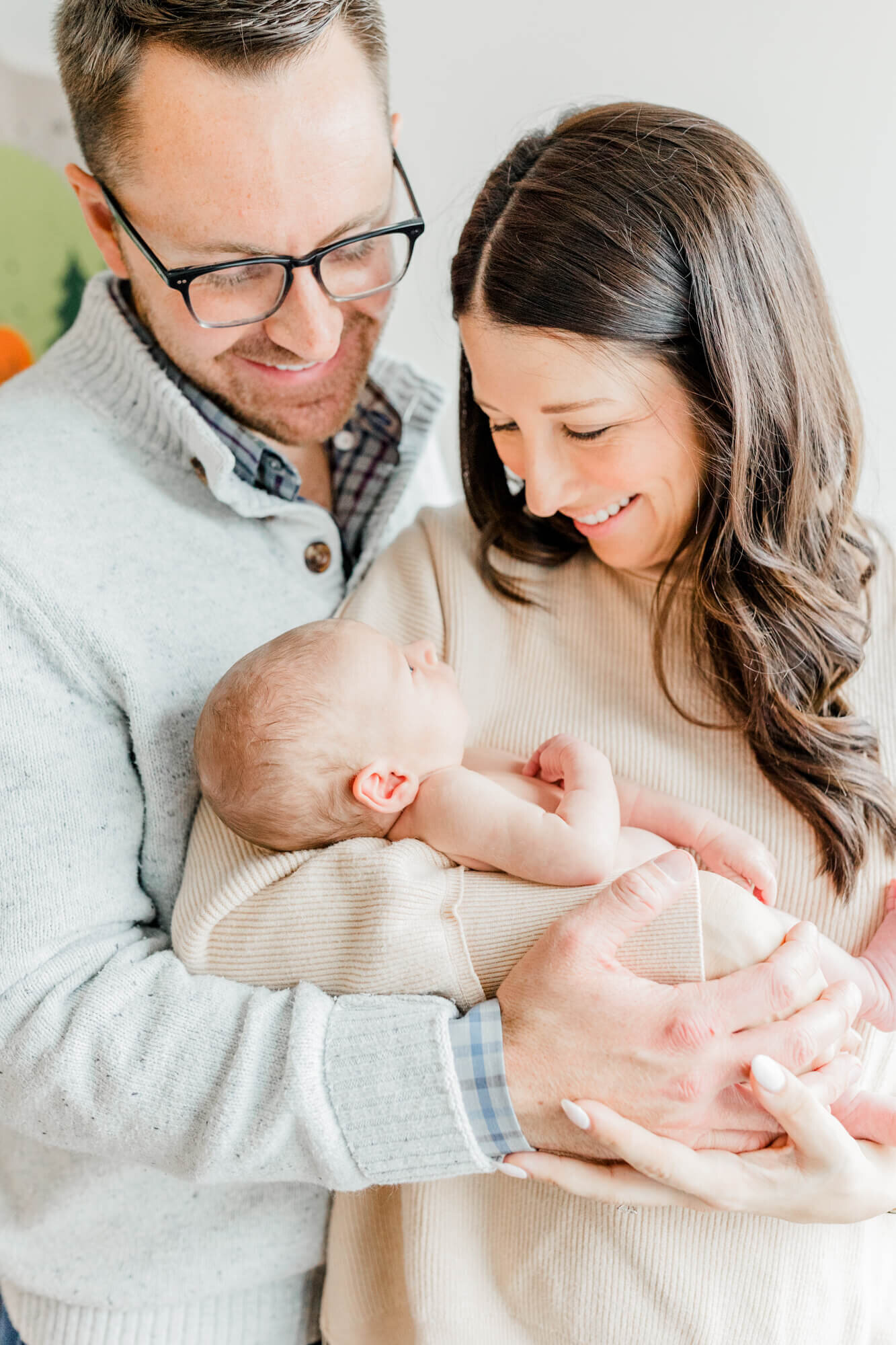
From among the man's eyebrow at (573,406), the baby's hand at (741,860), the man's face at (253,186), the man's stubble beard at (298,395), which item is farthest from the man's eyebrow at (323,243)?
the baby's hand at (741,860)

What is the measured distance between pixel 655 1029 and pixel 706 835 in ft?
1.11

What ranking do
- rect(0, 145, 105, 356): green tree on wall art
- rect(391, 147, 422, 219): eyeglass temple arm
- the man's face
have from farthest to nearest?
rect(0, 145, 105, 356): green tree on wall art → rect(391, 147, 422, 219): eyeglass temple arm → the man's face

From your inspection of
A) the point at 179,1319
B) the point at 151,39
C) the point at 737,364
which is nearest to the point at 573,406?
the point at 737,364

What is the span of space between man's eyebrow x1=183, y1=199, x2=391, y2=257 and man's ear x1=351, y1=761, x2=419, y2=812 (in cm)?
79

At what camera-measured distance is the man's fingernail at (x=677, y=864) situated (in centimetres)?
125

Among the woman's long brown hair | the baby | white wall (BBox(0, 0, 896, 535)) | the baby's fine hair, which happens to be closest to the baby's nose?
the baby

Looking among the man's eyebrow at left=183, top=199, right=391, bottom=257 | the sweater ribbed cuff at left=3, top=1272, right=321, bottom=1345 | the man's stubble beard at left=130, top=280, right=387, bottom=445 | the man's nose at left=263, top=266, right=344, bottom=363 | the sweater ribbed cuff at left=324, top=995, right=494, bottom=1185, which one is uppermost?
the man's eyebrow at left=183, top=199, right=391, bottom=257

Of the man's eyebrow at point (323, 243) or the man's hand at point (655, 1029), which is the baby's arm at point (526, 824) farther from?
the man's eyebrow at point (323, 243)

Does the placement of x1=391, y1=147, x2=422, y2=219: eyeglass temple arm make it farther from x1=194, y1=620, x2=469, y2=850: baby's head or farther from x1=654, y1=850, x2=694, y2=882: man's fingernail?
x1=654, y1=850, x2=694, y2=882: man's fingernail

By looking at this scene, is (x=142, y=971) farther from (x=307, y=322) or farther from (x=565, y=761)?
(x=307, y=322)

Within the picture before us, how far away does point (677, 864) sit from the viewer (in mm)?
1257

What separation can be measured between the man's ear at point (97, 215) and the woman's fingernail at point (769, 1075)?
154 cm

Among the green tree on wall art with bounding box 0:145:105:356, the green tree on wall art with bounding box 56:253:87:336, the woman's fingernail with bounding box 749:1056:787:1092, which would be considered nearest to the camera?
the woman's fingernail with bounding box 749:1056:787:1092

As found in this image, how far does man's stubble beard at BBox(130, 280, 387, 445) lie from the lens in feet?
5.53
